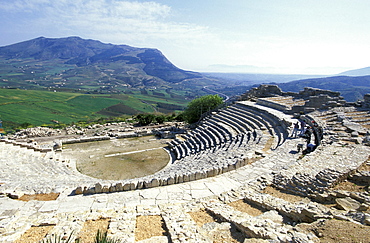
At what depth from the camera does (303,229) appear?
5574mm

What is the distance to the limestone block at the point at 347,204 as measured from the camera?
255 inches

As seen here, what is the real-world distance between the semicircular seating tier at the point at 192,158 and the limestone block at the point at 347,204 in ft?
17.3

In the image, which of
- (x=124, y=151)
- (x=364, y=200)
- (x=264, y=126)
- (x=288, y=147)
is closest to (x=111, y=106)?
(x=124, y=151)

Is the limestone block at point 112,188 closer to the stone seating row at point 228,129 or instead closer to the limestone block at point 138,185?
the limestone block at point 138,185

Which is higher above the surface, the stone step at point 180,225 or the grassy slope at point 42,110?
the stone step at point 180,225

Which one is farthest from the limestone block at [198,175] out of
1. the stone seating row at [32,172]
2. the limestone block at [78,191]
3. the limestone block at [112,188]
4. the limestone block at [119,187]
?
the stone seating row at [32,172]

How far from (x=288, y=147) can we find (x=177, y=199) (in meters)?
8.95

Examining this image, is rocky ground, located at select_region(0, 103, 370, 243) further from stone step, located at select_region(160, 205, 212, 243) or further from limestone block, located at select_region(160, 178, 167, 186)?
limestone block, located at select_region(160, 178, 167, 186)

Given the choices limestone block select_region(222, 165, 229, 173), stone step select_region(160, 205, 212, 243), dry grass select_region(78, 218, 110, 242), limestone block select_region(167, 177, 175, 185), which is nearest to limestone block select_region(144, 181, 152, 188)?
limestone block select_region(167, 177, 175, 185)

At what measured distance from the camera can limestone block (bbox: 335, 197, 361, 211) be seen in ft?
21.3

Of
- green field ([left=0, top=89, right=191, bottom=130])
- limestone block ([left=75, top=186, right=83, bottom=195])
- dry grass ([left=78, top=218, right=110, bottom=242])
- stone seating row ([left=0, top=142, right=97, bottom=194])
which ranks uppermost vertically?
dry grass ([left=78, top=218, right=110, bottom=242])

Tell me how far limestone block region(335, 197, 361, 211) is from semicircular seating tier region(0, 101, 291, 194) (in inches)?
208

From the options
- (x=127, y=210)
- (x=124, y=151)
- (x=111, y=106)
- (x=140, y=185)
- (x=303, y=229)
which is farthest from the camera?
(x=111, y=106)

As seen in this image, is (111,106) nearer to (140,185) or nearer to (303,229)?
(140,185)
